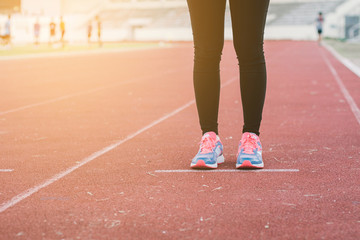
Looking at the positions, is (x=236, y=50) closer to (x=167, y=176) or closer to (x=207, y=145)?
(x=207, y=145)

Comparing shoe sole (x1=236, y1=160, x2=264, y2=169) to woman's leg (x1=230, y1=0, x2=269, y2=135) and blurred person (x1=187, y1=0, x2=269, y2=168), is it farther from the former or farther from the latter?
woman's leg (x1=230, y1=0, x2=269, y2=135)

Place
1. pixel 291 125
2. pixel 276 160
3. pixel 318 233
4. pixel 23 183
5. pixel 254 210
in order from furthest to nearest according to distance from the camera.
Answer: pixel 291 125 < pixel 276 160 < pixel 23 183 < pixel 254 210 < pixel 318 233

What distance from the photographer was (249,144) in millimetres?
3879

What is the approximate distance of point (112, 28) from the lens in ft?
210

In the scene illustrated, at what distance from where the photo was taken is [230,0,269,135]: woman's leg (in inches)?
147

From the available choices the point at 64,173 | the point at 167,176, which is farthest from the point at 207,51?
the point at 64,173

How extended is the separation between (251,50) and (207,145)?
2.15 feet

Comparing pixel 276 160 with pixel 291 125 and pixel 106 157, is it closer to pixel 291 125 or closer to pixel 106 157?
pixel 106 157

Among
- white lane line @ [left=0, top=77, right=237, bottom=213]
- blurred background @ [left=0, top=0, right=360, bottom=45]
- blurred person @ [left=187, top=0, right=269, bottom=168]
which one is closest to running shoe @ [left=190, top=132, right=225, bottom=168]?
blurred person @ [left=187, top=0, right=269, bottom=168]

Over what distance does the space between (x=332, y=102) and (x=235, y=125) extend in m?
2.46

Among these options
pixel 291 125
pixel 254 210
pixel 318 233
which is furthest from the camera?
pixel 291 125

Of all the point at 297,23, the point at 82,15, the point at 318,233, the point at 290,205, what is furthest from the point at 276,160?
the point at 82,15

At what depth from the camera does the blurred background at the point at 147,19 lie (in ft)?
165

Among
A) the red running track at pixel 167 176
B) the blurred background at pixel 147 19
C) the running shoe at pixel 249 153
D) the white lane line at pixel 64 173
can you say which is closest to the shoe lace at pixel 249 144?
the running shoe at pixel 249 153
